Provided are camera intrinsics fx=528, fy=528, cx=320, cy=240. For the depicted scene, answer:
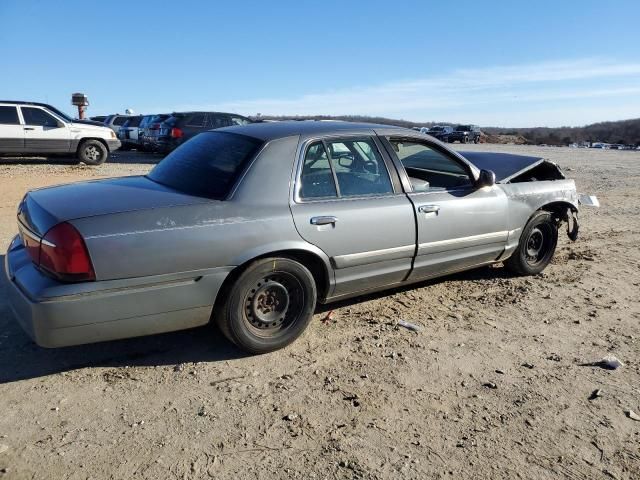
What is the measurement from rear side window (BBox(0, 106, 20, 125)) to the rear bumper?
1255 centimetres

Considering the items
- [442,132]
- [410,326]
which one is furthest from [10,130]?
[442,132]

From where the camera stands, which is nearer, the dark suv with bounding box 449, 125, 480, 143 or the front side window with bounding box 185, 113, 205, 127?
the front side window with bounding box 185, 113, 205, 127

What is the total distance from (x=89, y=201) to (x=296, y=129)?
1.59 metres

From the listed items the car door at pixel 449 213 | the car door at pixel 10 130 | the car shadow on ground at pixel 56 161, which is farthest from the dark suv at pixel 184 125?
the car door at pixel 449 213

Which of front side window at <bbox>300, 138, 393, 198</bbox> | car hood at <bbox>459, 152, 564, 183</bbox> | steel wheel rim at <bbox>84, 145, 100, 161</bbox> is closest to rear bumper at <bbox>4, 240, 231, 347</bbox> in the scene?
front side window at <bbox>300, 138, 393, 198</bbox>

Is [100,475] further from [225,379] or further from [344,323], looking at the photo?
[344,323]

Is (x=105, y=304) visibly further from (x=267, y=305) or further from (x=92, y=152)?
(x=92, y=152)

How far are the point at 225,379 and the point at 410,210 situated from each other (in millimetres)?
1941

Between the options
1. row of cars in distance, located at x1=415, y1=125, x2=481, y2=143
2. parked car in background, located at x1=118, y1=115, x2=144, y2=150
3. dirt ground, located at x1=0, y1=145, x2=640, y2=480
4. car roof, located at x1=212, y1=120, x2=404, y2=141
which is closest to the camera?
dirt ground, located at x1=0, y1=145, x2=640, y2=480

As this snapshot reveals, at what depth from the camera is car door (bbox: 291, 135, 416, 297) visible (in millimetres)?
3773

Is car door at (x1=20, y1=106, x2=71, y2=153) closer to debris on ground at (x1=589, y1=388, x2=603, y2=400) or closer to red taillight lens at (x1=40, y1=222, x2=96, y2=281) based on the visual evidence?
red taillight lens at (x1=40, y1=222, x2=96, y2=281)

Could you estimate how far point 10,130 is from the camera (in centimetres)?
1395

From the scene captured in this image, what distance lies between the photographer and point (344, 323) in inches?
167

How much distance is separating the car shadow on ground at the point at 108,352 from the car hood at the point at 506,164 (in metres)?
3.19
